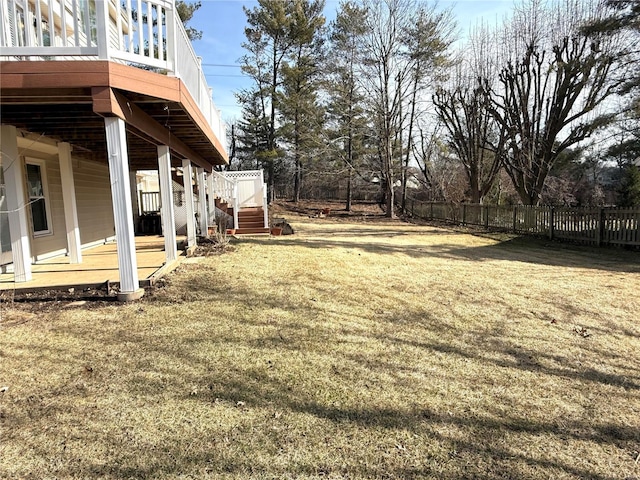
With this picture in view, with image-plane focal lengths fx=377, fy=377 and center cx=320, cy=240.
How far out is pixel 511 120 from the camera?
16344 millimetres

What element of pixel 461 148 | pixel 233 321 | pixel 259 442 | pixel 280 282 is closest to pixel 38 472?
pixel 259 442

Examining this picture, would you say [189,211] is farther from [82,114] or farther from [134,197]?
[134,197]

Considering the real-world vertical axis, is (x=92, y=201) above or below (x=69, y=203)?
above

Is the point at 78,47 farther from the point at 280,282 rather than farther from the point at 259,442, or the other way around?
the point at 259,442

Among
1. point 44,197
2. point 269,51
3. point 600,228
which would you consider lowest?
point 600,228

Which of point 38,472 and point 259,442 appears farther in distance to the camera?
point 259,442

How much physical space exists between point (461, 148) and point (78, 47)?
66.9ft

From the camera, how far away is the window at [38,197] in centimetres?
705

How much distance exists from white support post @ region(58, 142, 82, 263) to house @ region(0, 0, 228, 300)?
0.07 feet

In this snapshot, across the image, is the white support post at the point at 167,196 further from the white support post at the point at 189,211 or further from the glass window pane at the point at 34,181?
the glass window pane at the point at 34,181

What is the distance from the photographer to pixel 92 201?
31.6ft

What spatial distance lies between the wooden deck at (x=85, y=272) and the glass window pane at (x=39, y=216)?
0.64m

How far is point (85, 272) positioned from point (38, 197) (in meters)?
2.49

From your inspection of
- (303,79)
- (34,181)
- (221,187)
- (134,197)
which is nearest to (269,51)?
(303,79)
